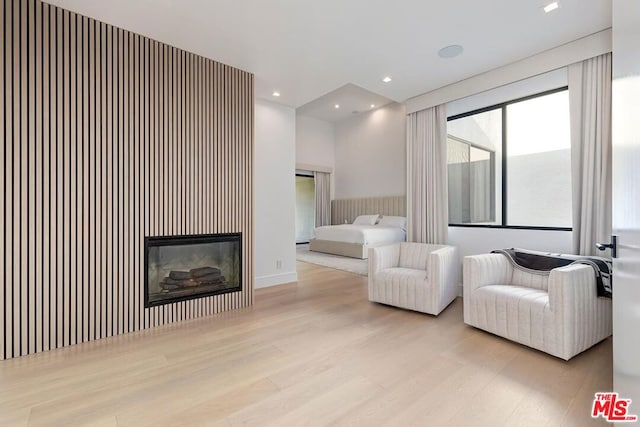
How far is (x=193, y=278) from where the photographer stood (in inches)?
120

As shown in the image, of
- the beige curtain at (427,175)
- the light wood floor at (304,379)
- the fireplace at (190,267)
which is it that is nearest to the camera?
the light wood floor at (304,379)

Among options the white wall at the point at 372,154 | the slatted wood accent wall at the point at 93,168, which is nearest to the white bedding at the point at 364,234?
the white wall at the point at 372,154

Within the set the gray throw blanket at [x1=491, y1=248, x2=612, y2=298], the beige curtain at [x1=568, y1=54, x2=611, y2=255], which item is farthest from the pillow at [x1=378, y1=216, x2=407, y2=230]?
the beige curtain at [x1=568, y1=54, x2=611, y2=255]

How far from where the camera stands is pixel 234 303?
3.27 metres

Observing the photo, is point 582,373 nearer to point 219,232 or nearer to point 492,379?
point 492,379

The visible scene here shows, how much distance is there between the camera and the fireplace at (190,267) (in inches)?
110

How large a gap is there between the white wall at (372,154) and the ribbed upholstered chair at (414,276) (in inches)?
149

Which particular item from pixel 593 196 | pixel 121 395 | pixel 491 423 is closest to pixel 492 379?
pixel 491 423

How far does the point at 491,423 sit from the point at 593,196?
2.40m

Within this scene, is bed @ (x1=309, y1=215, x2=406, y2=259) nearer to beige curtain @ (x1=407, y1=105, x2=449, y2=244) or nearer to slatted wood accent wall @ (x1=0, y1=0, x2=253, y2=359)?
beige curtain @ (x1=407, y1=105, x2=449, y2=244)

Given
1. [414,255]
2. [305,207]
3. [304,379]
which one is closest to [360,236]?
[414,255]

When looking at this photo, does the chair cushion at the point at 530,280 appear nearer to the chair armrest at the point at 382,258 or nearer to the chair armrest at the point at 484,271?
the chair armrest at the point at 484,271

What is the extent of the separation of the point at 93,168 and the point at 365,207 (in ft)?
21.0

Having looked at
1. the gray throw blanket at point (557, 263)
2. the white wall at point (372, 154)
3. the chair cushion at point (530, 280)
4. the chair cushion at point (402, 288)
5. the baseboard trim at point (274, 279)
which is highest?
the white wall at point (372, 154)
